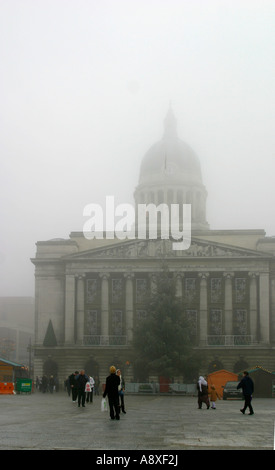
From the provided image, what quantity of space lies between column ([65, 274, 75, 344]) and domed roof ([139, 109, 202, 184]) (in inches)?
1292

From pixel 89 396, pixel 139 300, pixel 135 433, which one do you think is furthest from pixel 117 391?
pixel 139 300

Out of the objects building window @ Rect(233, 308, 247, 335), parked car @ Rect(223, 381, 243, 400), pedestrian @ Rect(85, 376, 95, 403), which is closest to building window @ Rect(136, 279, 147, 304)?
building window @ Rect(233, 308, 247, 335)

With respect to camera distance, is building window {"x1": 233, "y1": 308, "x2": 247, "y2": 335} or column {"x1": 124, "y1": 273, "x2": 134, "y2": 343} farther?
column {"x1": 124, "y1": 273, "x2": 134, "y2": 343}

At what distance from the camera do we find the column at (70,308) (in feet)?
299

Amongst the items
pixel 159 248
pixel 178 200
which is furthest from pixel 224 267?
pixel 178 200

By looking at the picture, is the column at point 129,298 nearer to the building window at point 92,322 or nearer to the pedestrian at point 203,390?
the building window at point 92,322

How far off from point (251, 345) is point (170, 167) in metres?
41.1

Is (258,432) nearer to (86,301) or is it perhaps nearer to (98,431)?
(98,431)

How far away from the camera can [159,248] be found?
91.1 metres

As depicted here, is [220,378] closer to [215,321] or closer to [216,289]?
[215,321]

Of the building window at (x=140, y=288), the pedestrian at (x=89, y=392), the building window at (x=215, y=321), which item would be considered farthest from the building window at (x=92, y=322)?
the pedestrian at (x=89, y=392)

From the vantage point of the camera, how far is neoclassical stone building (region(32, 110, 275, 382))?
8856 cm

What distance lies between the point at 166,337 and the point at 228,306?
849 inches

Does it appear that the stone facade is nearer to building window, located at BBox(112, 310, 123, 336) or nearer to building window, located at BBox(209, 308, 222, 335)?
building window, located at BBox(209, 308, 222, 335)
